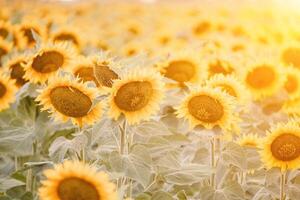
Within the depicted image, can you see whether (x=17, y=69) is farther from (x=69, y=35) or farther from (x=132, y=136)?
(x=69, y=35)

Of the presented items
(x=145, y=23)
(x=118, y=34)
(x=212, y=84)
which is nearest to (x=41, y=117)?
(x=212, y=84)

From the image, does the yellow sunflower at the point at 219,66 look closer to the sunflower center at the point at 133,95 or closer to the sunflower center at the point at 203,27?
the sunflower center at the point at 133,95

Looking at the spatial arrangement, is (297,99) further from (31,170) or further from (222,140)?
(31,170)

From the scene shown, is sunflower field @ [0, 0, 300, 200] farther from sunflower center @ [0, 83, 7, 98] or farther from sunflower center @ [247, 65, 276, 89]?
sunflower center @ [247, 65, 276, 89]

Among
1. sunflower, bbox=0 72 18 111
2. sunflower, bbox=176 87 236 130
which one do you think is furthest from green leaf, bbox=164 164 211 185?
sunflower, bbox=0 72 18 111

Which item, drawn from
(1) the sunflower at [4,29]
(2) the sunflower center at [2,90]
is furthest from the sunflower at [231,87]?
(1) the sunflower at [4,29]

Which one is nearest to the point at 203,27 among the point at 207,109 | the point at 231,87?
the point at 231,87
